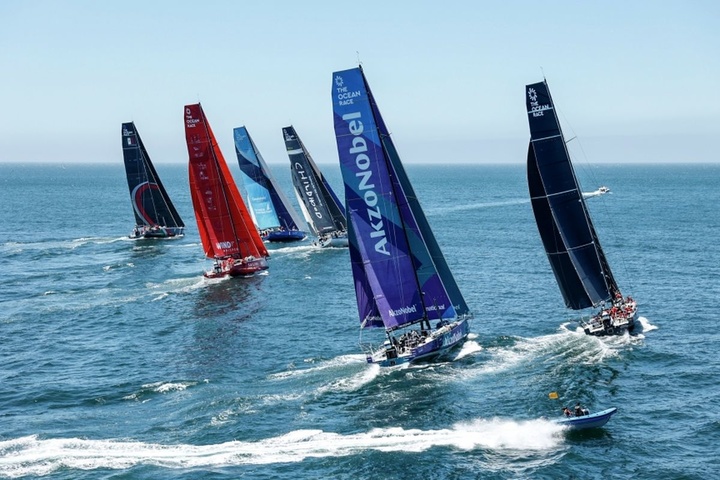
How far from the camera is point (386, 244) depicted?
2335 inches

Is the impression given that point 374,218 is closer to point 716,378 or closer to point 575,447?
point 575,447

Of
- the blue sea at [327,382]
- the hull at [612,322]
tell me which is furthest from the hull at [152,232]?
the hull at [612,322]

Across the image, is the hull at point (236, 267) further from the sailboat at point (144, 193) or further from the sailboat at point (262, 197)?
the sailboat at point (144, 193)

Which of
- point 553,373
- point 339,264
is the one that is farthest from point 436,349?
point 339,264

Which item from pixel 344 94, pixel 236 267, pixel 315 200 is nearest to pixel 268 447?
pixel 344 94

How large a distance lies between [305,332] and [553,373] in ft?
77.1

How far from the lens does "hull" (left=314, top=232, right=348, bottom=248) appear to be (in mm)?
118125

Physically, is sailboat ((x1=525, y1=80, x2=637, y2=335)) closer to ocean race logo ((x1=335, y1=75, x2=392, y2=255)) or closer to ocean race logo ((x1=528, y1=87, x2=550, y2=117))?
ocean race logo ((x1=528, y1=87, x2=550, y2=117))

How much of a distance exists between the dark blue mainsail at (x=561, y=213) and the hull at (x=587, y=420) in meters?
20.6

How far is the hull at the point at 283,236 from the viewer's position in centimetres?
12769

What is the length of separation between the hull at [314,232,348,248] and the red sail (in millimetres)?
19170

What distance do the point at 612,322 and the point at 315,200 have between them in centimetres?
6533

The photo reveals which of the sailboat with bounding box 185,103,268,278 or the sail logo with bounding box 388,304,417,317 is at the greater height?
the sailboat with bounding box 185,103,268,278

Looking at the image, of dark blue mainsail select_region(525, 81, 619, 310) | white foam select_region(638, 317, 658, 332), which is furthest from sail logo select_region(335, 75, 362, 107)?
white foam select_region(638, 317, 658, 332)
